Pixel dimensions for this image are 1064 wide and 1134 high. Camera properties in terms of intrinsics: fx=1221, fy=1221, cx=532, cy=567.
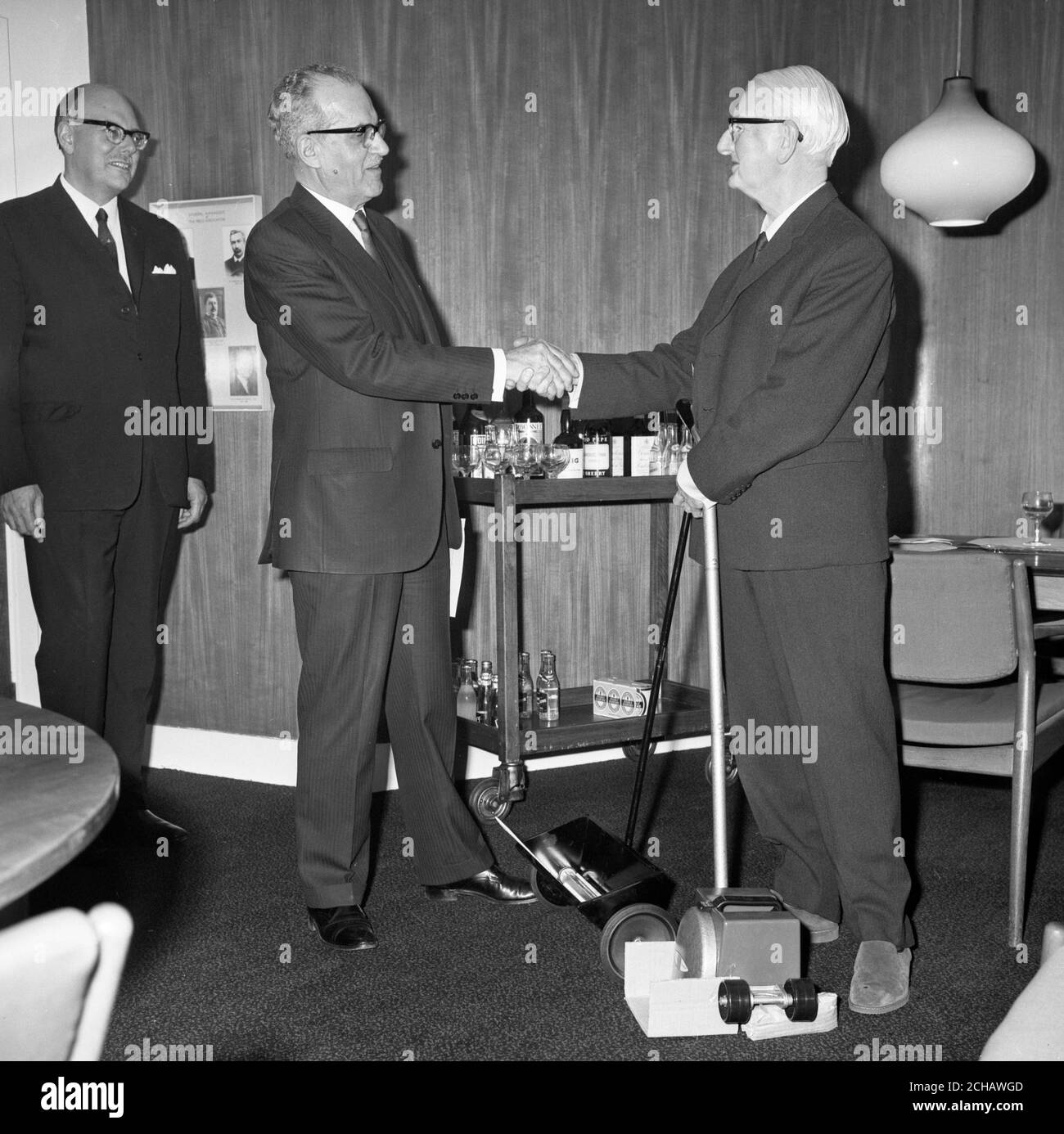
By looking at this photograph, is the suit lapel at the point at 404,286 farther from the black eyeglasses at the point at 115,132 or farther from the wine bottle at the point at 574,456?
the black eyeglasses at the point at 115,132

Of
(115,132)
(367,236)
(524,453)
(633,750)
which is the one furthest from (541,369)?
(633,750)

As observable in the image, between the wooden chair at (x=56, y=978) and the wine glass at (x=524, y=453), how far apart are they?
277cm

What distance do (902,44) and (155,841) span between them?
3721 mm

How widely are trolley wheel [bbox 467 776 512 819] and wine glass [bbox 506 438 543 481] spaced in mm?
868

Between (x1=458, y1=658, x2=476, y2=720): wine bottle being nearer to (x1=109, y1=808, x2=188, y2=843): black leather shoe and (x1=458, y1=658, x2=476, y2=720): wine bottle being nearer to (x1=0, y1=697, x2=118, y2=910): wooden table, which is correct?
(x1=109, y1=808, x2=188, y2=843): black leather shoe

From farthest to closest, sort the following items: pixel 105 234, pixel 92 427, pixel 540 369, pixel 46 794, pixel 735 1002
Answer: pixel 105 234 → pixel 92 427 → pixel 540 369 → pixel 735 1002 → pixel 46 794

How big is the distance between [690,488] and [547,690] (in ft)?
5.00

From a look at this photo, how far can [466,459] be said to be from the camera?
11.7 feet

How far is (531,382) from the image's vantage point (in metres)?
2.71

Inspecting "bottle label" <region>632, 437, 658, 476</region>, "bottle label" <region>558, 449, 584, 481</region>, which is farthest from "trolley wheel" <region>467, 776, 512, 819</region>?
"bottle label" <region>632, 437, 658, 476</region>

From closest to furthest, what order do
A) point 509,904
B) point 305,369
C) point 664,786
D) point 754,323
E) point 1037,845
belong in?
point 754,323
point 305,369
point 509,904
point 1037,845
point 664,786

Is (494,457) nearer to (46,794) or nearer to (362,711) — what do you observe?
(362,711)
